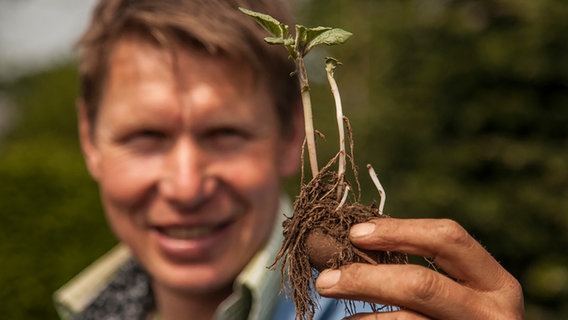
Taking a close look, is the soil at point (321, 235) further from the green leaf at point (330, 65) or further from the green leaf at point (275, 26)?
the green leaf at point (275, 26)

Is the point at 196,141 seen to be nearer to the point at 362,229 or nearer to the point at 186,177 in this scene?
the point at 186,177

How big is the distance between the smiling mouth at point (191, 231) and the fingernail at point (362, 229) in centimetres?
116

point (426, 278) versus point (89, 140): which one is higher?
point (426, 278)

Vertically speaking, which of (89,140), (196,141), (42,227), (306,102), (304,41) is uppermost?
(304,41)

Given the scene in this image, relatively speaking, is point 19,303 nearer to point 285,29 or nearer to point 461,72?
point 461,72

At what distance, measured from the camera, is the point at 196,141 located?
2.55 m

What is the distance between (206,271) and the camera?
2721 millimetres

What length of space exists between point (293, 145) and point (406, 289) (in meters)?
1.54

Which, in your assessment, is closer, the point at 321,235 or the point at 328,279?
the point at 328,279

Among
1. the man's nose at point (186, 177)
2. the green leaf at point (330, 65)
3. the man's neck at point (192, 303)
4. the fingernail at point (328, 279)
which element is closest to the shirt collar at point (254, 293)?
the man's neck at point (192, 303)

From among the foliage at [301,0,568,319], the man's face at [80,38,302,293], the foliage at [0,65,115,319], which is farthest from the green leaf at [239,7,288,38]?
the foliage at [0,65,115,319]

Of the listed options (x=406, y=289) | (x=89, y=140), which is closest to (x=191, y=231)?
(x=89, y=140)

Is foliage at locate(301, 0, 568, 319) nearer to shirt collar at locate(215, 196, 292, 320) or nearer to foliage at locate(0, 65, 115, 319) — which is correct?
shirt collar at locate(215, 196, 292, 320)

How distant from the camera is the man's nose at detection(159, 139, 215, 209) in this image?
2498 mm
